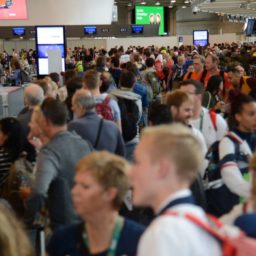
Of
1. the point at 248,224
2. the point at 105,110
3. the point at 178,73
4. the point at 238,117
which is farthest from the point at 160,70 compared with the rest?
the point at 248,224

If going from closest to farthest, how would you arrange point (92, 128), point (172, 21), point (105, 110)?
point (92, 128)
point (105, 110)
point (172, 21)

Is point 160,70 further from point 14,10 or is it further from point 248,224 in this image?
point 14,10

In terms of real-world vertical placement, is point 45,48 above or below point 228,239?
above

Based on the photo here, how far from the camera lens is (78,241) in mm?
2174

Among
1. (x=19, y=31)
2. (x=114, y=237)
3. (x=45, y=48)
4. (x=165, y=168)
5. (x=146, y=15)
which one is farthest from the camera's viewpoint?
(x=146, y=15)

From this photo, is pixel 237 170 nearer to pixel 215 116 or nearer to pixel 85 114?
pixel 215 116

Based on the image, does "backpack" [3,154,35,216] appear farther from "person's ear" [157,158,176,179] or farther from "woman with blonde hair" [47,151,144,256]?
"person's ear" [157,158,176,179]

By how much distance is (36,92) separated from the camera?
17.0ft

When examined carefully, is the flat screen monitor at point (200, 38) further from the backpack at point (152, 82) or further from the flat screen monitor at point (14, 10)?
the backpack at point (152, 82)

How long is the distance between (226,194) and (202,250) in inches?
92.1

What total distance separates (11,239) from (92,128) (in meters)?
2.37

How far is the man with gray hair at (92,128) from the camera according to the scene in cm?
429

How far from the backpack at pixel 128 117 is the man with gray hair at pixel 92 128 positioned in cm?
145

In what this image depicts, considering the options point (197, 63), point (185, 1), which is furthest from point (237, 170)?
point (185, 1)
